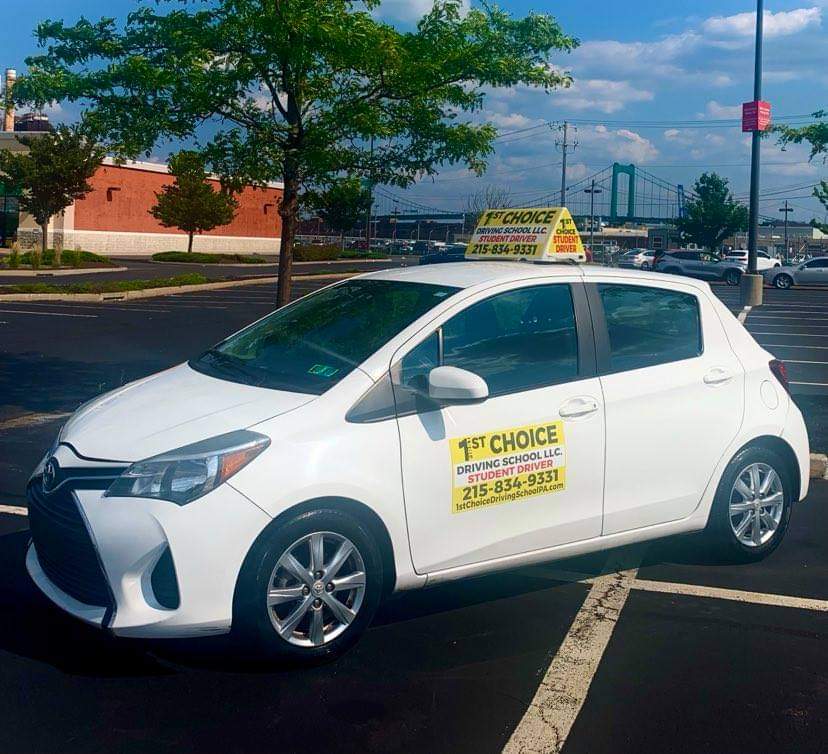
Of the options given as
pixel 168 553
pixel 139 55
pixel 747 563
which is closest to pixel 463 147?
pixel 139 55

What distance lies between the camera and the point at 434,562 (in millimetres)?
4582

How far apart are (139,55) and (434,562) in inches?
255

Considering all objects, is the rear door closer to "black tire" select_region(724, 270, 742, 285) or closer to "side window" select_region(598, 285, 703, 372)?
"side window" select_region(598, 285, 703, 372)

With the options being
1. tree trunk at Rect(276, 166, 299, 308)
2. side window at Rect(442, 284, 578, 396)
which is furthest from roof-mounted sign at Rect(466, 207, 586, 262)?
tree trunk at Rect(276, 166, 299, 308)

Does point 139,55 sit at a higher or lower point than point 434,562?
higher

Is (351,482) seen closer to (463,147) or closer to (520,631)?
(520,631)

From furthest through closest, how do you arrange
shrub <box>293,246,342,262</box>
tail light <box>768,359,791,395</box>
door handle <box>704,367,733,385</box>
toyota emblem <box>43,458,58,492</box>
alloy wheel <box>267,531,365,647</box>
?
shrub <box>293,246,342,262</box> → tail light <box>768,359,791,395</box> → door handle <box>704,367,733,385</box> → toyota emblem <box>43,458,58,492</box> → alloy wheel <box>267,531,365,647</box>

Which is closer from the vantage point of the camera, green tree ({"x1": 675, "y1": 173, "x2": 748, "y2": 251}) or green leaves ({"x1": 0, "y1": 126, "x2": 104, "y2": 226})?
green leaves ({"x1": 0, "y1": 126, "x2": 104, "y2": 226})

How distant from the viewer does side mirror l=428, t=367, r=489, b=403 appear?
14.6ft

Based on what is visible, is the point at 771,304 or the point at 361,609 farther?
the point at 771,304

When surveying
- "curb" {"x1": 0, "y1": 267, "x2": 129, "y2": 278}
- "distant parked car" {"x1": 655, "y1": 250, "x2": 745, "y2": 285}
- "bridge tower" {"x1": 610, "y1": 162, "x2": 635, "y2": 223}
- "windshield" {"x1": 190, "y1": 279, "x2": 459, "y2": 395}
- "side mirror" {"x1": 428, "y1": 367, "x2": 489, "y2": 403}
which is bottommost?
"side mirror" {"x1": 428, "y1": 367, "x2": 489, "y2": 403}

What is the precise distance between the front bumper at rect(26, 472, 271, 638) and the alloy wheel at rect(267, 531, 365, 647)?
0.22m

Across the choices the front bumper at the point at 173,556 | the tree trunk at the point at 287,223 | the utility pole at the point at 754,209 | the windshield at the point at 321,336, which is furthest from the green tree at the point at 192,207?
the front bumper at the point at 173,556

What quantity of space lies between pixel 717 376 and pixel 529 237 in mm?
1382
